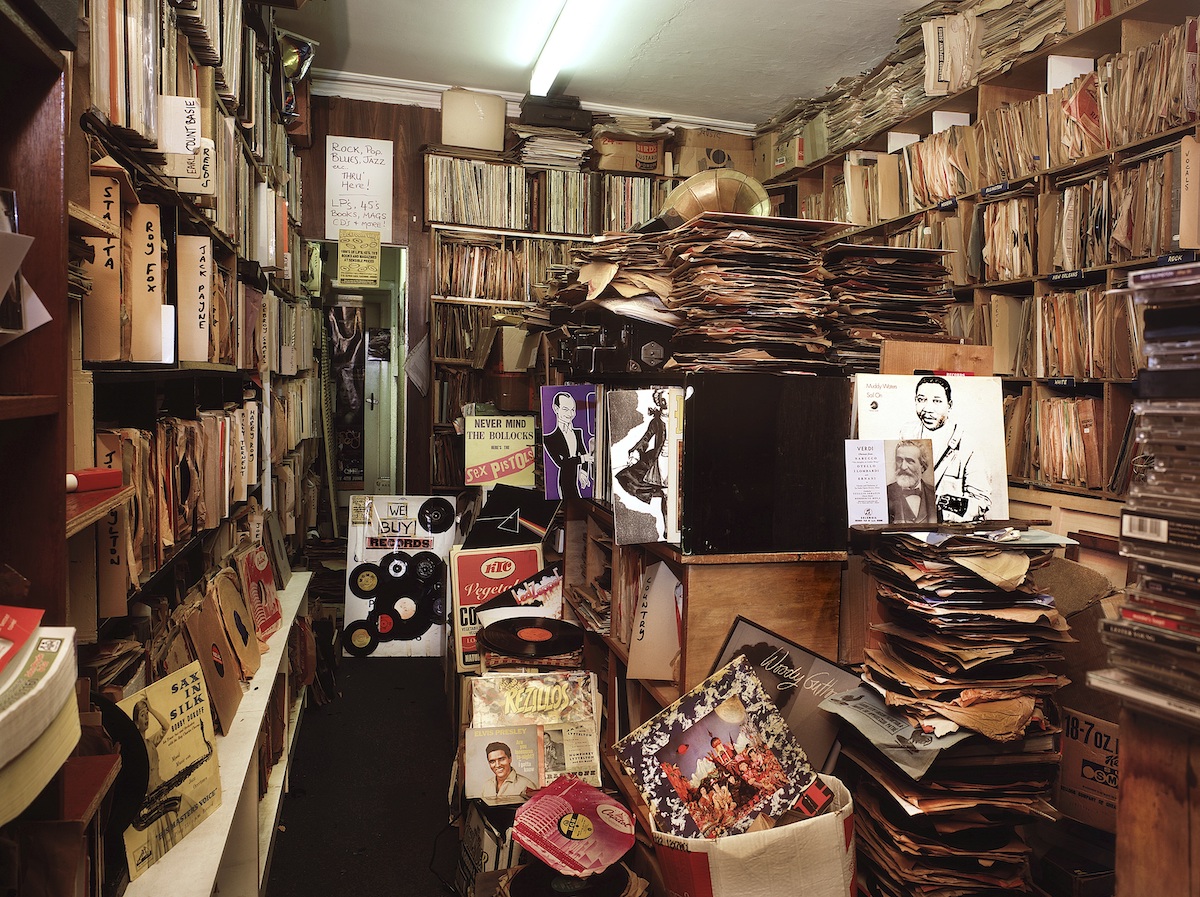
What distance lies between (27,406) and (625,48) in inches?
156

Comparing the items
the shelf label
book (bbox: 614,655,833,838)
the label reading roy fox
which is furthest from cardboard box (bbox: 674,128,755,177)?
the label reading roy fox

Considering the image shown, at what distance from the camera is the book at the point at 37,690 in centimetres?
62

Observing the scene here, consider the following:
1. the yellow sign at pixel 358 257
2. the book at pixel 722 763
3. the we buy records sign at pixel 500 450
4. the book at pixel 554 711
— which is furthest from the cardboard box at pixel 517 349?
the book at pixel 722 763

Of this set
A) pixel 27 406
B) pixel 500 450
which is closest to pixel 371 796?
pixel 500 450

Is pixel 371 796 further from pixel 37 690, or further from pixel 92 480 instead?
pixel 37 690

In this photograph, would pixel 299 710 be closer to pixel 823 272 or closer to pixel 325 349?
pixel 823 272

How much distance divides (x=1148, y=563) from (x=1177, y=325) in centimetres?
21

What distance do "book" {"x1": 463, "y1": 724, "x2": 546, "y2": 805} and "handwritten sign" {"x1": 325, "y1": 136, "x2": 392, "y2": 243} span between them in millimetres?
3442

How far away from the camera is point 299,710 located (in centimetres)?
333

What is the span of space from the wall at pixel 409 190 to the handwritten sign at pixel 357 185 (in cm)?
4

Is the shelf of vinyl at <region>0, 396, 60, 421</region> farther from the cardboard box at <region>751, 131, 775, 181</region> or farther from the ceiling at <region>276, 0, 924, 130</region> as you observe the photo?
the cardboard box at <region>751, 131, 775, 181</region>

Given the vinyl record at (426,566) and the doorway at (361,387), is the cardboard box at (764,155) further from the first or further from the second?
the vinyl record at (426,566)

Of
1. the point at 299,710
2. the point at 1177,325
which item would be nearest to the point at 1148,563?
the point at 1177,325

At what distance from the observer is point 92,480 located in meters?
1.15
